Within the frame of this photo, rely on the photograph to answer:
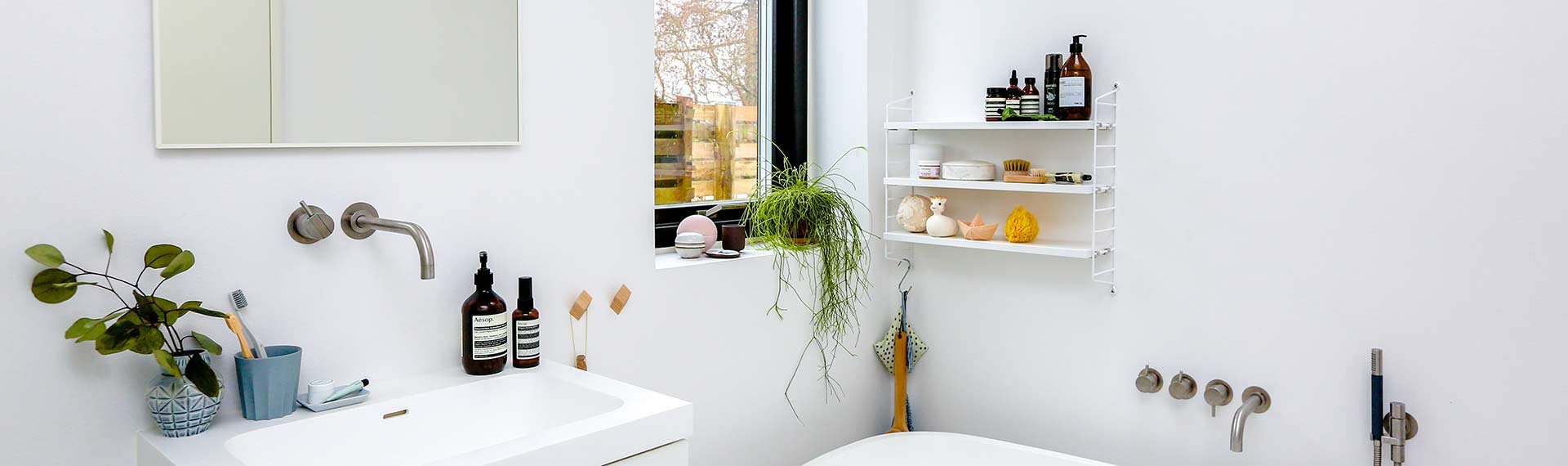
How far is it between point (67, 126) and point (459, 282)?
1.92ft

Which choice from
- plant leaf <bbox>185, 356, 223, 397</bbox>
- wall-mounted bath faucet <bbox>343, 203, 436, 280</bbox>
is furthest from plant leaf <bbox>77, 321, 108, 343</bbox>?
wall-mounted bath faucet <bbox>343, 203, 436, 280</bbox>

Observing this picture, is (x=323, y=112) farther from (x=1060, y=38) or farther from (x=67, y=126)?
(x=1060, y=38)

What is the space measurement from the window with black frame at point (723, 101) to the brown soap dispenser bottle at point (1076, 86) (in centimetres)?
66

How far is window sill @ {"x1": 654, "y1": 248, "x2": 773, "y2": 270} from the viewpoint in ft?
6.68

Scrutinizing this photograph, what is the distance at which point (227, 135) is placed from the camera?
1352mm

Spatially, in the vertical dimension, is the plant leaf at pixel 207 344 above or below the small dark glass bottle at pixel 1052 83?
below

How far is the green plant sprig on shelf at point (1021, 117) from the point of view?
83.9 inches

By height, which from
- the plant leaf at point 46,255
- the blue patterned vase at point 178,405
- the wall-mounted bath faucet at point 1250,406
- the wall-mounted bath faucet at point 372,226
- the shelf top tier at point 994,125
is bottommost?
the wall-mounted bath faucet at point 1250,406

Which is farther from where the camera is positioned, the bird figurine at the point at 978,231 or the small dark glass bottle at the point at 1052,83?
the bird figurine at the point at 978,231

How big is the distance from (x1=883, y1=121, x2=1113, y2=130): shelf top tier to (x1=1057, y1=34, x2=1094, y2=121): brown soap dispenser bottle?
4cm

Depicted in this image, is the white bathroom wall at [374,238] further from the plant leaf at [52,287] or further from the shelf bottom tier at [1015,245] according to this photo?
the shelf bottom tier at [1015,245]

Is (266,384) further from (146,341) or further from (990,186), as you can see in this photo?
(990,186)

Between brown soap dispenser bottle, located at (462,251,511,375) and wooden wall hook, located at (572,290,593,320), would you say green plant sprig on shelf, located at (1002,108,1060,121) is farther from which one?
brown soap dispenser bottle, located at (462,251,511,375)

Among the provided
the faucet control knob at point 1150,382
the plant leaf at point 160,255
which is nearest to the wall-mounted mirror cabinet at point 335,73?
the plant leaf at point 160,255
